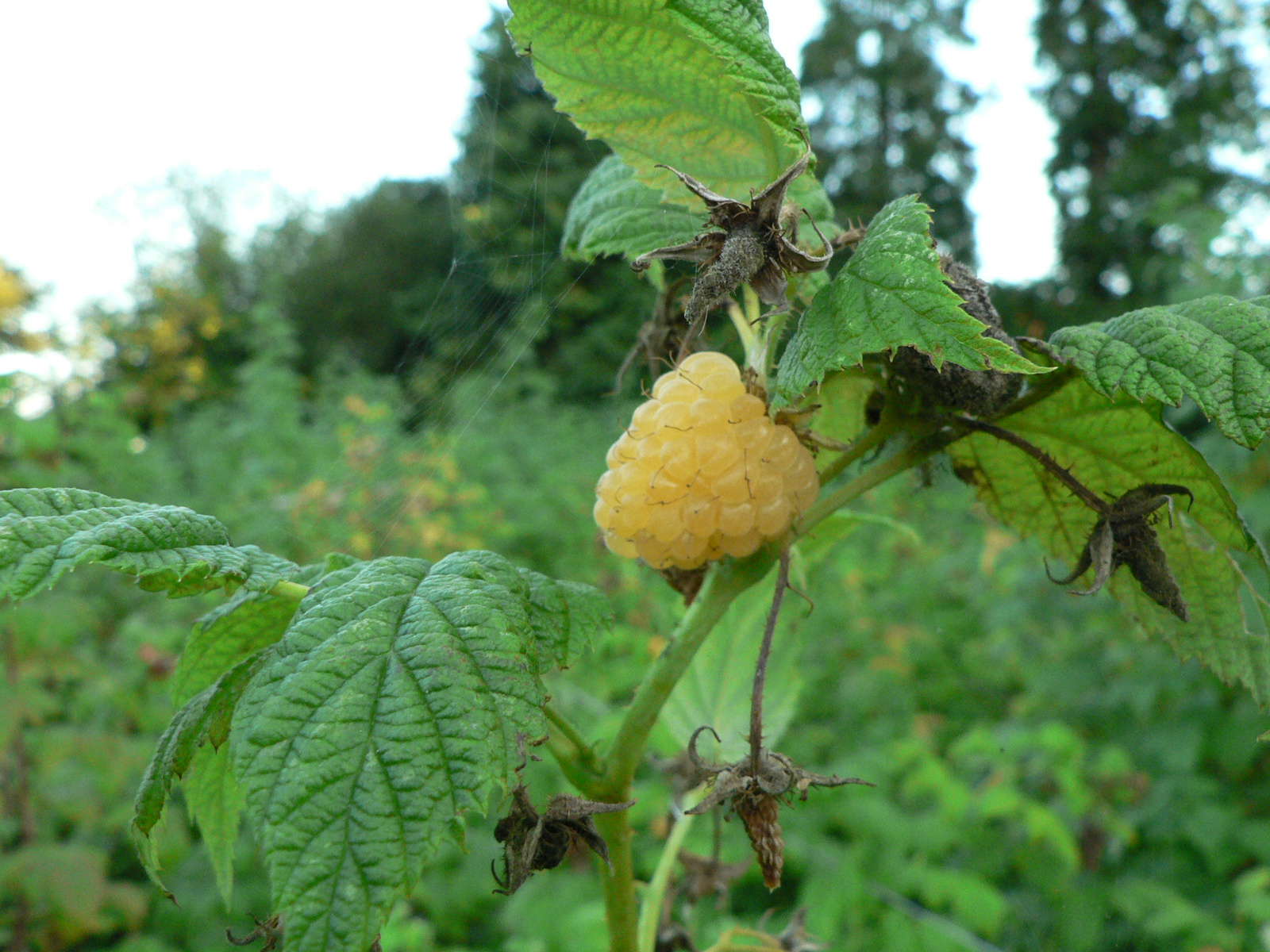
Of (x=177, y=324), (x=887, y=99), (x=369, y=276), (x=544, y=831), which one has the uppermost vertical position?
(x=369, y=276)

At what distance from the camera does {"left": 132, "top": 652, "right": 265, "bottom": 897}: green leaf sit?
1.53ft

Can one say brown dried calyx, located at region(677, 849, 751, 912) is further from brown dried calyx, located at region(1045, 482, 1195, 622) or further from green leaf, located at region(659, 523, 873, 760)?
brown dried calyx, located at region(1045, 482, 1195, 622)

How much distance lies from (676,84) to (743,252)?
0.16 m

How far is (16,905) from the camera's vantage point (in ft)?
6.79

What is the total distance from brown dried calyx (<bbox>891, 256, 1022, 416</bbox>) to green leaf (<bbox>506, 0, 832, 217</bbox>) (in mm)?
128

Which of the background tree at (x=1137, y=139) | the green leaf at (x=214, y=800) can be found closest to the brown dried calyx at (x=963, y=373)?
the green leaf at (x=214, y=800)

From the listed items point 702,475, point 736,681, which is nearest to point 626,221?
point 702,475

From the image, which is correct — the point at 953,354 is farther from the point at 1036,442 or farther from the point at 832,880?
the point at 832,880

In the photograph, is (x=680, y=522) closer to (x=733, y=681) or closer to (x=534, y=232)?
(x=733, y=681)

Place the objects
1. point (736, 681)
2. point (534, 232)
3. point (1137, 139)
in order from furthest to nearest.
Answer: point (1137, 139)
point (534, 232)
point (736, 681)

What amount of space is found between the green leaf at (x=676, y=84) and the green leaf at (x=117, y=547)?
1.14ft

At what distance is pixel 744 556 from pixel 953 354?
0.62 ft

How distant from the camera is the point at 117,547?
447mm

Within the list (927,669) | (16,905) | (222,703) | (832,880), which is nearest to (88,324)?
(16,905)
